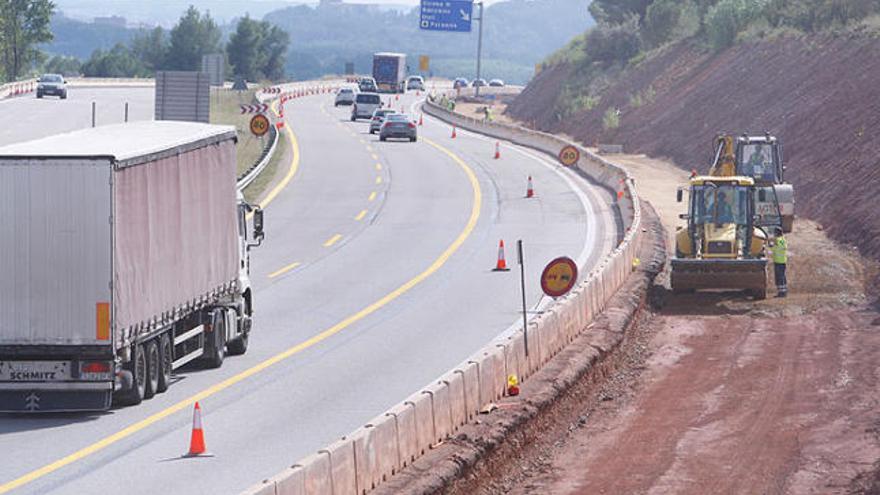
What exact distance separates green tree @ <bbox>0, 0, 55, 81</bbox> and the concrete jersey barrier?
501 feet

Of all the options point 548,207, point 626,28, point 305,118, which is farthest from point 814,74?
point 626,28

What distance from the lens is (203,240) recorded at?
23484 millimetres

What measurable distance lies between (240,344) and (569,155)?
38.9 m

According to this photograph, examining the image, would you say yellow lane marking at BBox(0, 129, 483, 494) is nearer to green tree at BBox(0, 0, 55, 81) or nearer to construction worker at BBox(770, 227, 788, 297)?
construction worker at BBox(770, 227, 788, 297)

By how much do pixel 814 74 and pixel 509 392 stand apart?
4844 centimetres

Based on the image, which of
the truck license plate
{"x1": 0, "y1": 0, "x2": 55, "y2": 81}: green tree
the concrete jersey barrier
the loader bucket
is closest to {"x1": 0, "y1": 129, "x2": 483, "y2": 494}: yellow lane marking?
the truck license plate

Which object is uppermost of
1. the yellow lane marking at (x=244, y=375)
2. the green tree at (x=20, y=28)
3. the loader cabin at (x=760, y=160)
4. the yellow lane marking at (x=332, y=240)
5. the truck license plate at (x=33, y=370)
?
the green tree at (x=20, y=28)

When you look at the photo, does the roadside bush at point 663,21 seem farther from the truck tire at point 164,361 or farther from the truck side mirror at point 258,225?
the truck tire at point 164,361

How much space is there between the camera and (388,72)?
13375cm

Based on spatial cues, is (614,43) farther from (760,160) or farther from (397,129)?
(760,160)

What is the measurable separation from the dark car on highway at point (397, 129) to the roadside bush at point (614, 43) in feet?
116

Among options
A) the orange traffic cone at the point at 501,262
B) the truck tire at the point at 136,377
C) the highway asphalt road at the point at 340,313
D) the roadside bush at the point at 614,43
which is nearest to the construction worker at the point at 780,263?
the highway asphalt road at the point at 340,313

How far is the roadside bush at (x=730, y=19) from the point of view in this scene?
86938 mm

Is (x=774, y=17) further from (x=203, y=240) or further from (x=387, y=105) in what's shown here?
(x=203, y=240)
